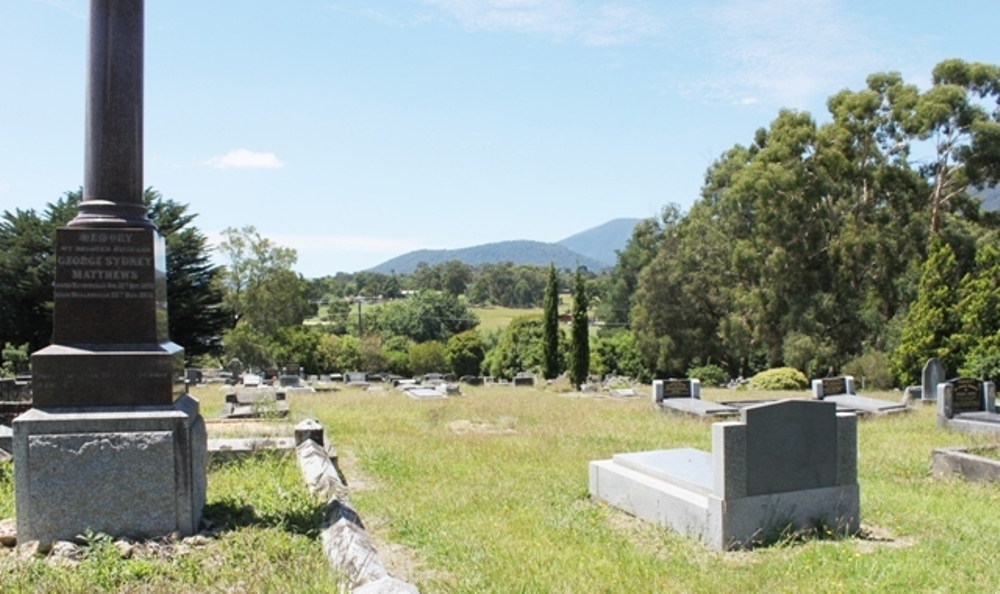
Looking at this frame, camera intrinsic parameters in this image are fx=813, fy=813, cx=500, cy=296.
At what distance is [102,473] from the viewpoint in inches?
222

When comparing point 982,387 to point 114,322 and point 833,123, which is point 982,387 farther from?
point 833,123

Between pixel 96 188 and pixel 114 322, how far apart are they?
41.1 inches

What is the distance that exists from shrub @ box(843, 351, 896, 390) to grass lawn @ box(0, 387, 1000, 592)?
57.9 feet

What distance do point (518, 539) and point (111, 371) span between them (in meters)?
3.26

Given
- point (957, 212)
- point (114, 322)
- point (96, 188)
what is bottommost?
point (114, 322)

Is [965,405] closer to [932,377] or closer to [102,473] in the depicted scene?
[932,377]

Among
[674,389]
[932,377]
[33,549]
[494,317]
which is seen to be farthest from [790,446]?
[494,317]

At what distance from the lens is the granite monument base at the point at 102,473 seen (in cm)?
555

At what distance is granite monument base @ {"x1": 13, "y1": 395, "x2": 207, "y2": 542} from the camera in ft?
18.2

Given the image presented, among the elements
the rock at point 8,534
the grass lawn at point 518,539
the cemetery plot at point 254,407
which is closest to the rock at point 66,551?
the grass lawn at point 518,539

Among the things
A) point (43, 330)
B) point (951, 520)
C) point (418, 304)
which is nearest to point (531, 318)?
point (418, 304)

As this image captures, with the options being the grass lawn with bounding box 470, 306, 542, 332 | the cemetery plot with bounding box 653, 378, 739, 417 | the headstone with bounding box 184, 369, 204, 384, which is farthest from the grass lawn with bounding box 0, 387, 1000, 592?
the grass lawn with bounding box 470, 306, 542, 332

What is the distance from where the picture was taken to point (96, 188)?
20.2 feet

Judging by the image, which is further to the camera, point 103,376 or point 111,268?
point 111,268
